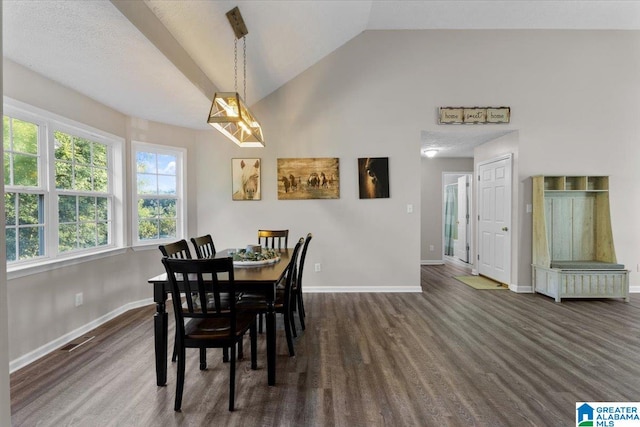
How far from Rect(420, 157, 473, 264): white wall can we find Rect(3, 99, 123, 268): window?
561 centimetres

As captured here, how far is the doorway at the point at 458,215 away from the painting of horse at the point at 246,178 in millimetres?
4331

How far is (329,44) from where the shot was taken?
4059mm

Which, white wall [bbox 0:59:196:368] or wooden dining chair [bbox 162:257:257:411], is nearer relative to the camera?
wooden dining chair [bbox 162:257:257:411]

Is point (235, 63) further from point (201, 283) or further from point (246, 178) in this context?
point (201, 283)

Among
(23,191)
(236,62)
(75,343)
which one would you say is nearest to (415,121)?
(236,62)

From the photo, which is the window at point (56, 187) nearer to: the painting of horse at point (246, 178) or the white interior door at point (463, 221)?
the painting of horse at point (246, 178)

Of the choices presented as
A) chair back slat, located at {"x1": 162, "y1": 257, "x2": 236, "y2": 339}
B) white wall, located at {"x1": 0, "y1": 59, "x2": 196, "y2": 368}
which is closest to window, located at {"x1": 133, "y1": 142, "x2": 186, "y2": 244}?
white wall, located at {"x1": 0, "y1": 59, "x2": 196, "y2": 368}

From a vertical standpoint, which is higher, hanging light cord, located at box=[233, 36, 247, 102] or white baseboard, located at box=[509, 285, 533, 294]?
hanging light cord, located at box=[233, 36, 247, 102]

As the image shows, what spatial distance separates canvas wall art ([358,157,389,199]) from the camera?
4.28 metres

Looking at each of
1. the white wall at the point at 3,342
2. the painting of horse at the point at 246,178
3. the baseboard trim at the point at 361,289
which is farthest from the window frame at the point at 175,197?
the white wall at the point at 3,342

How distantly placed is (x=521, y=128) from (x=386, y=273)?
2.87 metres

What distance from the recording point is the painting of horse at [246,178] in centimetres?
435

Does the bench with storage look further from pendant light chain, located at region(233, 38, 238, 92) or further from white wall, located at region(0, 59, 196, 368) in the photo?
white wall, located at region(0, 59, 196, 368)

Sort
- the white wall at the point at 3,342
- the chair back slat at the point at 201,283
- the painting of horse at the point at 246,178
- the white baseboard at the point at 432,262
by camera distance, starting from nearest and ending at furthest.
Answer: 1. the white wall at the point at 3,342
2. the chair back slat at the point at 201,283
3. the painting of horse at the point at 246,178
4. the white baseboard at the point at 432,262
